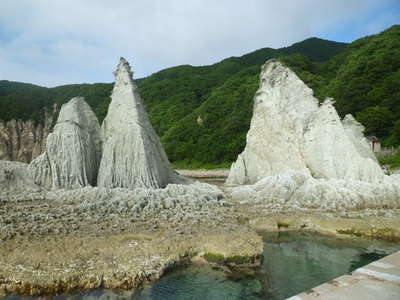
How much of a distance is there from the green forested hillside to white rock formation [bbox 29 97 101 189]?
4105 centimetres

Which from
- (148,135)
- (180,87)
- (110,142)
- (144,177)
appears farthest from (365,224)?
(180,87)

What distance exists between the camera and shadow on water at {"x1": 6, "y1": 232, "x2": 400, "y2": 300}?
881 centimetres

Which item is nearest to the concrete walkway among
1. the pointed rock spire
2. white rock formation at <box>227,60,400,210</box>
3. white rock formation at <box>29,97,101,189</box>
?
white rock formation at <box>227,60,400,210</box>

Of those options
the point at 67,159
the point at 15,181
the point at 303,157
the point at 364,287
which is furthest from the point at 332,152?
the point at 15,181

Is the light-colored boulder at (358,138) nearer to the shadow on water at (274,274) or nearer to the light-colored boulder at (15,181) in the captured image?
the shadow on water at (274,274)

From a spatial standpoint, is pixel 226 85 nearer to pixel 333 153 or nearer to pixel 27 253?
pixel 333 153

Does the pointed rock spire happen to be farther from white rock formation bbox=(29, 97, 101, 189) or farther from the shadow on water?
white rock formation bbox=(29, 97, 101, 189)

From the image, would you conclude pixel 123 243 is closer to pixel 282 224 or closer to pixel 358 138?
pixel 282 224

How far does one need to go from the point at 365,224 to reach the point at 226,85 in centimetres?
7631

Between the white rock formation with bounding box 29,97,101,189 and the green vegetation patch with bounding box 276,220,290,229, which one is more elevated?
the white rock formation with bounding box 29,97,101,189

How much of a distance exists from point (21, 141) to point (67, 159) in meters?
46.4

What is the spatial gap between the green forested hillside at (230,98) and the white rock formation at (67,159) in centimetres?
4105

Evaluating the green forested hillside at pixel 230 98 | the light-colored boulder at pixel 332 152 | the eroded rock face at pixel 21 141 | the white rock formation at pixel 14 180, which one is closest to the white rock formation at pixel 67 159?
the white rock formation at pixel 14 180

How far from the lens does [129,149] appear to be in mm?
19734
